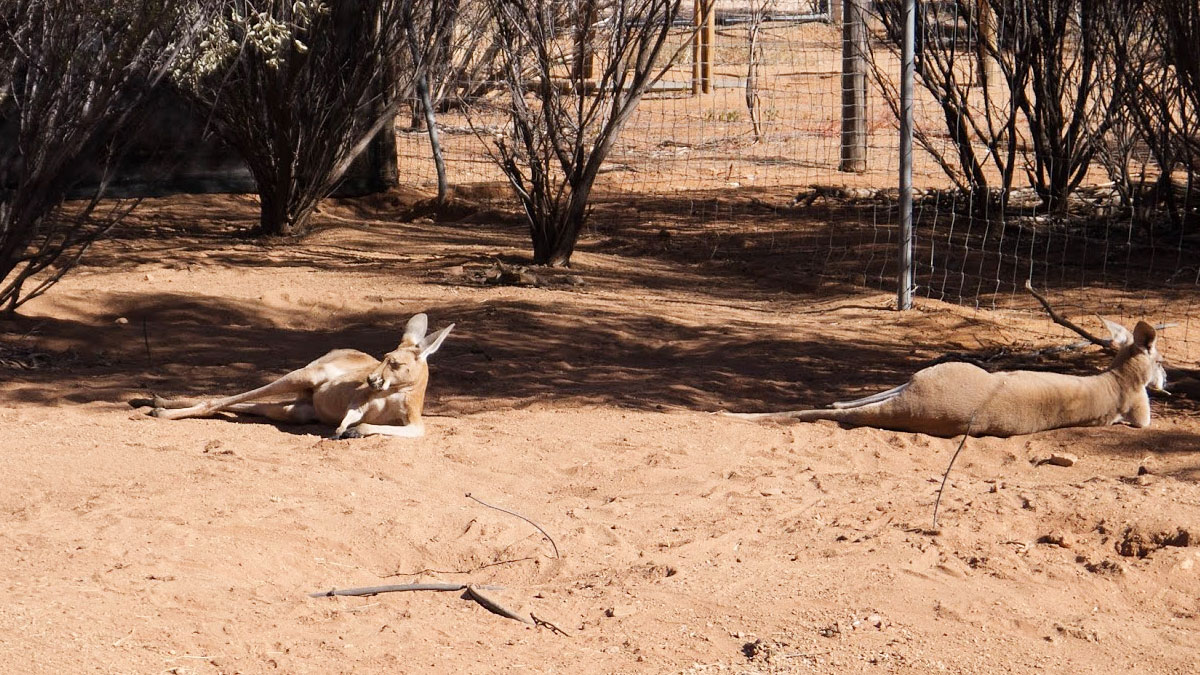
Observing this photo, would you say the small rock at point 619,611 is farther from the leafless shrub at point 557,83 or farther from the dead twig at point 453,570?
the leafless shrub at point 557,83

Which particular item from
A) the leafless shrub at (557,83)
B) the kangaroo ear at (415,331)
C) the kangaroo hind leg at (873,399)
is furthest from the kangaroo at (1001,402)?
the leafless shrub at (557,83)

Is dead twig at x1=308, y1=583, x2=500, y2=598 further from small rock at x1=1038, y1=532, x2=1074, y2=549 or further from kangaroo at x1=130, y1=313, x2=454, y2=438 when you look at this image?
small rock at x1=1038, y1=532, x2=1074, y2=549

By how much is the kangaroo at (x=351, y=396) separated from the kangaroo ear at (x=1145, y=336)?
135 inches

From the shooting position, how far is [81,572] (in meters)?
3.91

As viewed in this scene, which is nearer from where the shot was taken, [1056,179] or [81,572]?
[81,572]

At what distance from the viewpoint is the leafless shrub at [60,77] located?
6492 mm

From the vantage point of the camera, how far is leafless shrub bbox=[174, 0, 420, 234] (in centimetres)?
1051

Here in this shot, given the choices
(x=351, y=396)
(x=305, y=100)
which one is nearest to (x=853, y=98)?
(x=305, y=100)

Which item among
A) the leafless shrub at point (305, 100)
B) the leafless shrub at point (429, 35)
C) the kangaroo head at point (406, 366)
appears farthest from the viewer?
the leafless shrub at point (429, 35)

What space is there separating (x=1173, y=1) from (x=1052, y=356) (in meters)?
2.00

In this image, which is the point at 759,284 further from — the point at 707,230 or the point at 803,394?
the point at 803,394

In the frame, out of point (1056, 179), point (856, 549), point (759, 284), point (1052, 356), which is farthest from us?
point (1056, 179)

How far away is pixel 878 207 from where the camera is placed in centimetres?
1163

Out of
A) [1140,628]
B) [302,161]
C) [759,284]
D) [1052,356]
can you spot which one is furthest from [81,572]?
[302,161]
